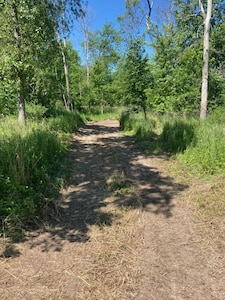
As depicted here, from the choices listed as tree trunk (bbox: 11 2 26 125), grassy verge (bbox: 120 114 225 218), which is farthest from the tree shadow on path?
tree trunk (bbox: 11 2 26 125)

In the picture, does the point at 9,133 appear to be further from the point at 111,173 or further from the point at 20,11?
the point at 20,11

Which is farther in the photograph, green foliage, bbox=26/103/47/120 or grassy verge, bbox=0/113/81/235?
green foliage, bbox=26/103/47/120

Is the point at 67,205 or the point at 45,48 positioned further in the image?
the point at 45,48

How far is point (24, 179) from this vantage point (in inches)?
163

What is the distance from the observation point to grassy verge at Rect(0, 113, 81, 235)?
11.4 ft

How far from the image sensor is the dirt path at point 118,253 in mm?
2373

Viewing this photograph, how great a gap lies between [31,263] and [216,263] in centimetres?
206

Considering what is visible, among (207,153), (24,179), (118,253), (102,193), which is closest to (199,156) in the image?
(207,153)

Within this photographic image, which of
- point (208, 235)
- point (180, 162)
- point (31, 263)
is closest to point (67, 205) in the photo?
point (31, 263)

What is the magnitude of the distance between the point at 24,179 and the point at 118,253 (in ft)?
6.92

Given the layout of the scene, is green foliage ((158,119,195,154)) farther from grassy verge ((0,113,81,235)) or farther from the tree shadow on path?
grassy verge ((0,113,81,235))

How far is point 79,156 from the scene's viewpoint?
7.26 m

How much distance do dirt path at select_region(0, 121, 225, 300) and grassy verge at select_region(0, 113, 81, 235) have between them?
0.28 meters

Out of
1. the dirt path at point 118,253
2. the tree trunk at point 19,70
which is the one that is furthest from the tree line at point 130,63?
the dirt path at point 118,253
